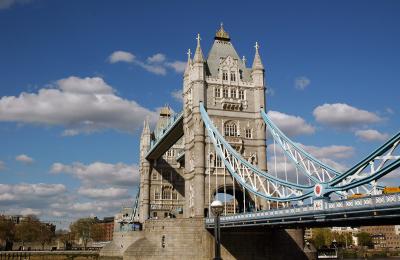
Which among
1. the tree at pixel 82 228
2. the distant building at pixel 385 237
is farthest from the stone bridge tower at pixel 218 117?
the distant building at pixel 385 237

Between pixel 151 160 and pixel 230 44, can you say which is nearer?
pixel 230 44

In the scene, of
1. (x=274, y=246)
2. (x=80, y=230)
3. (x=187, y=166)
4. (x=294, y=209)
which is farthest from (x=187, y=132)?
(x=80, y=230)

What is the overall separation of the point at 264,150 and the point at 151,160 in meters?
32.9

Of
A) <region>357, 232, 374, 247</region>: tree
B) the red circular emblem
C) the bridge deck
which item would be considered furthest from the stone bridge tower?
<region>357, 232, 374, 247</region>: tree

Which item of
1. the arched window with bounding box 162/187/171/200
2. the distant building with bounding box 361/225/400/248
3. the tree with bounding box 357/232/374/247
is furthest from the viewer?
the distant building with bounding box 361/225/400/248

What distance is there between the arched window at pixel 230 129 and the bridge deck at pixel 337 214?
1555cm

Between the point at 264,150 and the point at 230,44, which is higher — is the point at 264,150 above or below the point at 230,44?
below

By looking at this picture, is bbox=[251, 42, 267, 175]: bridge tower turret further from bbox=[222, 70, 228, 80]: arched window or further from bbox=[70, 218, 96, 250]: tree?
bbox=[70, 218, 96, 250]: tree

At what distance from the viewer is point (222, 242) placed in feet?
152

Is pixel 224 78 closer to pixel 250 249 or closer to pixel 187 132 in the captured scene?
pixel 187 132

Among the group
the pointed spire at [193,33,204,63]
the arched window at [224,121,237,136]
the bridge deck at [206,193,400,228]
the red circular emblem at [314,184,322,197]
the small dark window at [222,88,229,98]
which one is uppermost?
the pointed spire at [193,33,204,63]

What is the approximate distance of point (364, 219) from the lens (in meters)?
26.5

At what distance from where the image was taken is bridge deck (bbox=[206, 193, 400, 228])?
78.9ft

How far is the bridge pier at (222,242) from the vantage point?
4591 centimetres
